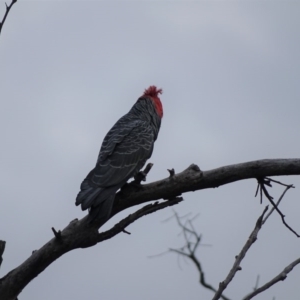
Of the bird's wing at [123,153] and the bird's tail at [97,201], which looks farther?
the bird's wing at [123,153]

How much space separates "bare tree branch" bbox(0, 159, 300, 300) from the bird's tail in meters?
0.11

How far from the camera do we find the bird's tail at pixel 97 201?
284 inches

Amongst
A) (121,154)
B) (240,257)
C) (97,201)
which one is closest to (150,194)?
(97,201)

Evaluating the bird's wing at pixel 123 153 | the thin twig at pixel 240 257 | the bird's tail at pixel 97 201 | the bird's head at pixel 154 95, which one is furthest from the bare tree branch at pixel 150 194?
the bird's head at pixel 154 95

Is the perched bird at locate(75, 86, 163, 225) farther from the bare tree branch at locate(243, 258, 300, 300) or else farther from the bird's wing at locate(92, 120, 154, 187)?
the bare tree branch at locate(243, 258, 300, 300)

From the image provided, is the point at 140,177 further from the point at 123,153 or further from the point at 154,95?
the point at 154,95

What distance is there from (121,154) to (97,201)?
1.44 meters

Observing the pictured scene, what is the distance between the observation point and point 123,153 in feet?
28.8

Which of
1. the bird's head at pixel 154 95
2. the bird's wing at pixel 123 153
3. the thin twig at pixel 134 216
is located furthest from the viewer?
the bird's head at pixel 154 95

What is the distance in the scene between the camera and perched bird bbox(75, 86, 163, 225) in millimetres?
7422

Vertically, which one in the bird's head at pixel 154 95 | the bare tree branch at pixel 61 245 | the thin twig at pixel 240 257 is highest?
the bird's head at pixel 154 95

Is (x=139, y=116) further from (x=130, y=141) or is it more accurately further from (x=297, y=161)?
(x=297, y=161)

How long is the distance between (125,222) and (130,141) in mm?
2217

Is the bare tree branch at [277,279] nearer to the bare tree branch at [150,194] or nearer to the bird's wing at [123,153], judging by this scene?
the bare tree branch at [150,194]
